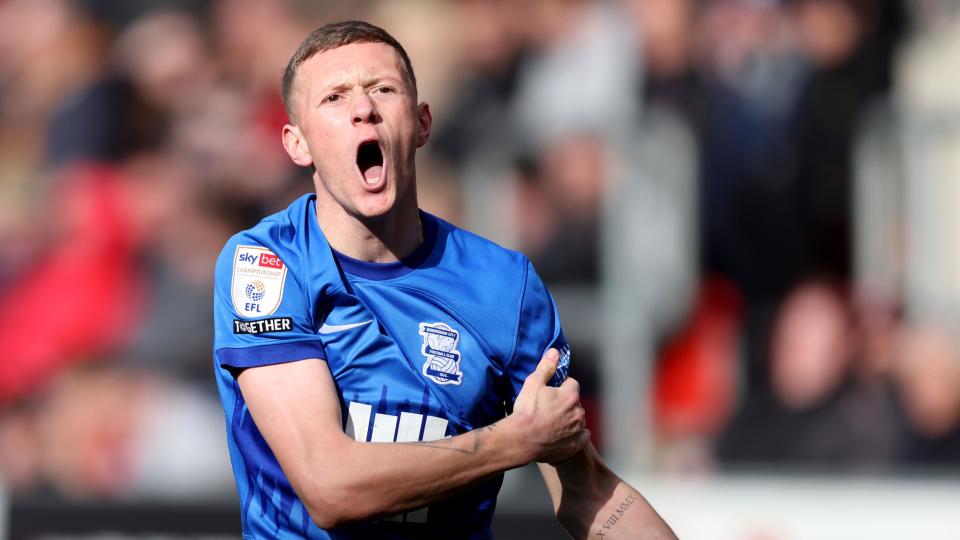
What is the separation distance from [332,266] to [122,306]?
545cm

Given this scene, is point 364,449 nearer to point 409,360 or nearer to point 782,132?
point 409,360

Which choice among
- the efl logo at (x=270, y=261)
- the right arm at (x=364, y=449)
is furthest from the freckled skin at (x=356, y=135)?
the right arm at (x=364, y=449)

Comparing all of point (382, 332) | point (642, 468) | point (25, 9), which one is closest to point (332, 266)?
point (382, 332)

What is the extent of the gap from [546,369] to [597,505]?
53 cm

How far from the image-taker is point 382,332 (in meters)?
3.78

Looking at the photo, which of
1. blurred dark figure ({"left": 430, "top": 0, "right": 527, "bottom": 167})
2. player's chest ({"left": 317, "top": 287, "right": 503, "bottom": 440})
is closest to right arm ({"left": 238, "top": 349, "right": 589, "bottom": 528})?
player's chest ({"left": 317, "top": 287, "right": 503, "bottom": 440})

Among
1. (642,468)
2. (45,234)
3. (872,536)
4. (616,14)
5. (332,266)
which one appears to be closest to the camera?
(332,266)

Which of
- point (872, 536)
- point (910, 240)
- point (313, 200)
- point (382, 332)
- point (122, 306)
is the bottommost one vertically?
point (872, 536)

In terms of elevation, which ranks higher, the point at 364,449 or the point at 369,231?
the point at 369,231

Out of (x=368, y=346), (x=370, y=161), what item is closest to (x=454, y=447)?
(x=368, y=346)

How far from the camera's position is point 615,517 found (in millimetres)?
4070

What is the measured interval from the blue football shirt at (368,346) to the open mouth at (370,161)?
0.66 feet

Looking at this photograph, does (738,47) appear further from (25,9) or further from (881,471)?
(25,9)

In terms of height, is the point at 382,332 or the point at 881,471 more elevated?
the point at 382,332
